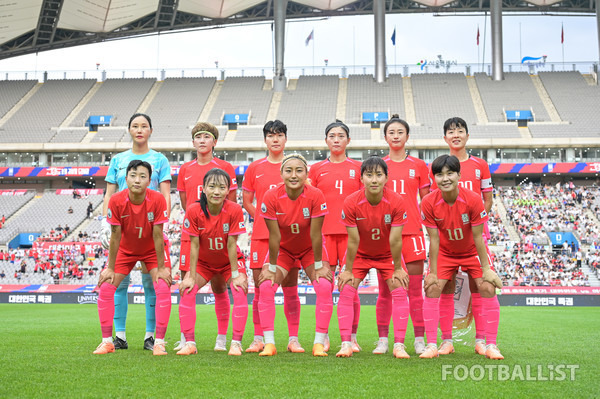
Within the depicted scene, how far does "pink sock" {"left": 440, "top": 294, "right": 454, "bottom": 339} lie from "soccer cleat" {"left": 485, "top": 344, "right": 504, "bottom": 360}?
581 mm

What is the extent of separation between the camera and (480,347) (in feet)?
21.0

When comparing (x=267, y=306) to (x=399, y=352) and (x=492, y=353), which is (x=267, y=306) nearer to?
(x=399, y=352)

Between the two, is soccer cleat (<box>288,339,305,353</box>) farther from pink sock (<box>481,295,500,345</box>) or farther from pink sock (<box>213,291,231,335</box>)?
pink sock (<box>481,295,500,345</box>)

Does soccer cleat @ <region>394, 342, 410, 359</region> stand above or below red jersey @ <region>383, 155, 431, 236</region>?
below

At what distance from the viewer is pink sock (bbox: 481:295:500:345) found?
20.1ft

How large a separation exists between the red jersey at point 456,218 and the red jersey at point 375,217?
37 cm

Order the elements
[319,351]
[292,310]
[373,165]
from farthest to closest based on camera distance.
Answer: [292,310]
[373,165]
[319,351]

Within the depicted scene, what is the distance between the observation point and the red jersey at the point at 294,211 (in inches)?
253

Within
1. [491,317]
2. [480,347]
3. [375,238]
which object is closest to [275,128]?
[375,238]

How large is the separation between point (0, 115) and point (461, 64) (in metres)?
44.1

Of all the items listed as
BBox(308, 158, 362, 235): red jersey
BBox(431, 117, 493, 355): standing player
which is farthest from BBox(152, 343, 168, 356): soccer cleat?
BBox(431, 117, 493, 355): standing player

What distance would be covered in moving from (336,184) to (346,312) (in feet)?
5.73

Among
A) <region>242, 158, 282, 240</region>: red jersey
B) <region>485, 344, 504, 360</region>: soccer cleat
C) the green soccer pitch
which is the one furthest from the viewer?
<region>242, 158, 282, 240</region>: red jersey

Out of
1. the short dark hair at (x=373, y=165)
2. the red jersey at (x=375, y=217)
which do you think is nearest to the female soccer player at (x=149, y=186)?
the red jersey at (x=375, y=217)
